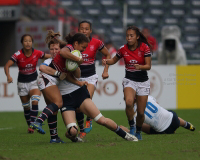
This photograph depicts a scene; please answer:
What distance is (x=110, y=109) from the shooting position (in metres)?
15.3

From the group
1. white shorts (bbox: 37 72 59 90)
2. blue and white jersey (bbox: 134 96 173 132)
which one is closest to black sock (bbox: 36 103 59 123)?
white shorts (bbox: 37 72 59 90)

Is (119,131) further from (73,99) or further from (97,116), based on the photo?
(73,99)

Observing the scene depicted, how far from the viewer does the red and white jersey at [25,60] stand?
385 inches

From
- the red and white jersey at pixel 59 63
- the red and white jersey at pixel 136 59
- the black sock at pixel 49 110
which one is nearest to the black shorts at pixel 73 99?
the black sock at pixel 49 110

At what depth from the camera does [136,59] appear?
7.52 metres

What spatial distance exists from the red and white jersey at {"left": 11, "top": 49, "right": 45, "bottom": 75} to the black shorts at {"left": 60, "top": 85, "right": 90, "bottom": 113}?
313 centimetres

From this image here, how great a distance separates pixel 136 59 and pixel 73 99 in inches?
53.3

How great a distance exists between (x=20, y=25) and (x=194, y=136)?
1296 cm

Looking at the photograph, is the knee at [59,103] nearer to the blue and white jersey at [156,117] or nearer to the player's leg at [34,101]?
the blue and white jersey at [156,117]

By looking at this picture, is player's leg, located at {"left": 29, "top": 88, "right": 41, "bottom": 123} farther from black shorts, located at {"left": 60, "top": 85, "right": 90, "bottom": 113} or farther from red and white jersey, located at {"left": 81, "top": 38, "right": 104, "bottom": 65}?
black shorts, located at {"left": 60, "top": 85, "right": 90, "bottom": 113}

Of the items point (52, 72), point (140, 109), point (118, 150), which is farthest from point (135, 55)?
point (118, 150)

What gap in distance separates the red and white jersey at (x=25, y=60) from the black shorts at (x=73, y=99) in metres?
3.13

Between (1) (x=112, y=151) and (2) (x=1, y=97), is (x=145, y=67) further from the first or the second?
(2) (x=1, y=97)

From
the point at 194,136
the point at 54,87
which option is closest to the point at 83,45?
the point at 54,87
